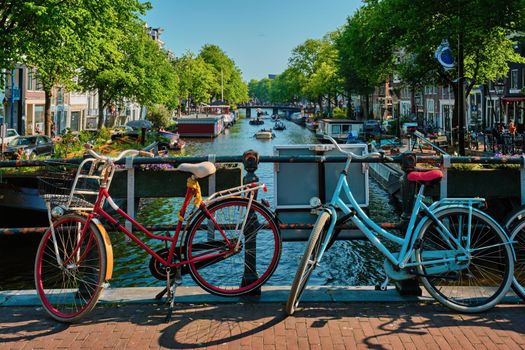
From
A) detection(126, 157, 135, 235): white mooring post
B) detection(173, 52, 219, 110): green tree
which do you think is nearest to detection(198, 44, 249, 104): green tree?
detection(173, 52, 219, 110): green tree

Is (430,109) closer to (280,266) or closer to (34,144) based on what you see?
(34,144)

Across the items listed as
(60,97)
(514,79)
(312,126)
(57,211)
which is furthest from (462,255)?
(312,126)

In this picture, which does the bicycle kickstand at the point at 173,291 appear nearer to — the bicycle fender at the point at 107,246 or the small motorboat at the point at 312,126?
the bicycle fender at the point at 107,246

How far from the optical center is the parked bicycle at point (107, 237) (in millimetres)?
4324

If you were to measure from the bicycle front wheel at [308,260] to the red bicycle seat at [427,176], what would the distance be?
745 mm

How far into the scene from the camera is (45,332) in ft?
13.4

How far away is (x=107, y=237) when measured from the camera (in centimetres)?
429

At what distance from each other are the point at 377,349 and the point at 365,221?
1104 millimetres

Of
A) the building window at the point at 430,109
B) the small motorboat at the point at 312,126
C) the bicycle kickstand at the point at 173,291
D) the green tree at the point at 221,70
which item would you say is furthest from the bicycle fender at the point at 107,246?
the green tree at the point at 221,70

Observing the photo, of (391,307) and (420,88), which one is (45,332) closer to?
(391,307)

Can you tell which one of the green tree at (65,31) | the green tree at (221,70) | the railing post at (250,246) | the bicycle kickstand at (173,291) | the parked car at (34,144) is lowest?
the bicycle kickstand at (173,291)

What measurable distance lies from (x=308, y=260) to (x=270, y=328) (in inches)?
22.0

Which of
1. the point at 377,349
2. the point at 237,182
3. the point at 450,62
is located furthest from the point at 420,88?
the point at 377,349

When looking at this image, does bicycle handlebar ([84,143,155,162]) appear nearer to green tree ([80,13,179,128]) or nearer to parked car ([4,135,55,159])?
parked car ([4,135,55,159])
